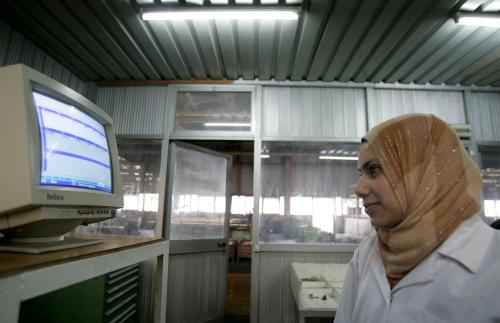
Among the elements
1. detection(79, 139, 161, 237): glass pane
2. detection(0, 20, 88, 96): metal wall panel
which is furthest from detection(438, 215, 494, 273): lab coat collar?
detection(0, 20, 88, 96): metal wall panel

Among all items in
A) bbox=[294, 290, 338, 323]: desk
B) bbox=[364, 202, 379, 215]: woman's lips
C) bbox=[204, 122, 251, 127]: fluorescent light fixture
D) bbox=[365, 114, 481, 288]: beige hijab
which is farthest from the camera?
bbox=[204, 122, 251, 127]: fluorescent light fixture

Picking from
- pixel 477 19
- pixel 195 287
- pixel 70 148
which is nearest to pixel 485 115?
pixel 477 19

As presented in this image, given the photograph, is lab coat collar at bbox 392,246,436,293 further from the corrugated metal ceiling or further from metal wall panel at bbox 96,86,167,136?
metal wall panel at bbox 96,86,167,136

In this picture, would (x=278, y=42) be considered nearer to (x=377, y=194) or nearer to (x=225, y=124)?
(x=225, y=124)

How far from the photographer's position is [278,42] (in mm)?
2578

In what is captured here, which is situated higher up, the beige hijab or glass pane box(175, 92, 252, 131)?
glass pane box(175, 92, 252, 131)

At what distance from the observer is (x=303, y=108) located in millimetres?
3262

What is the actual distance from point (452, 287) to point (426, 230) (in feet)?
0.56

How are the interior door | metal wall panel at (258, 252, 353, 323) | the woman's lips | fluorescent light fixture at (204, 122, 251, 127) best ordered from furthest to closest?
fluorescent light fixture at (204, 122, 251, 127), the interior door, metal wall panel at (258, 252, 353, 323), the woman's lips

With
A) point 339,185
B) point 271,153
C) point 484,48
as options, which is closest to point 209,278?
point 271,153

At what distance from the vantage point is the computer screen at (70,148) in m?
0.75

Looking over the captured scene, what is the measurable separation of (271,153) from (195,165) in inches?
38.8

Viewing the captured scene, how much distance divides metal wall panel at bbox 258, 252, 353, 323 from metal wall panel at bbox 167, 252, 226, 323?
68 centimetres

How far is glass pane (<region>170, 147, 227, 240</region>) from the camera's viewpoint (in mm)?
3184
